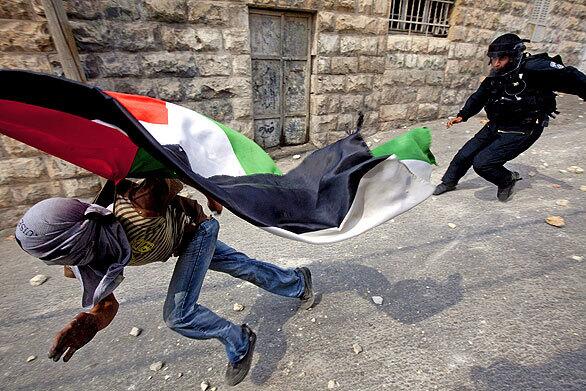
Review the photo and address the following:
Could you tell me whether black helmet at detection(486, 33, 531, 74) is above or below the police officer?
above

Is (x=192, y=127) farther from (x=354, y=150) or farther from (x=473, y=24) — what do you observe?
(x=473, y=24)

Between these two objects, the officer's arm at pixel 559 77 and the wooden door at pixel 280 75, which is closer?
the officer's arm at pixel 559 77

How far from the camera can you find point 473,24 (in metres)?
6.25

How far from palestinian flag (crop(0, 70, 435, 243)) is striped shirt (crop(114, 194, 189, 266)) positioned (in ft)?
0.78

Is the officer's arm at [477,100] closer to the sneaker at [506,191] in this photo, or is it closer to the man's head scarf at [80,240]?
the sneaker at [506,191]

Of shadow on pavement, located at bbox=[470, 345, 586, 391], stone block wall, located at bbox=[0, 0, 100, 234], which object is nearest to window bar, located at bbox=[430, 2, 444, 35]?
shadow on pavement, located at bbox=[470, 345, 586, 391]

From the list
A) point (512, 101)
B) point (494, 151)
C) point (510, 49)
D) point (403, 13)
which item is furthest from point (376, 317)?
point (403, 13)

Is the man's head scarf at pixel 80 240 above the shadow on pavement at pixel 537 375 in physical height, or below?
above

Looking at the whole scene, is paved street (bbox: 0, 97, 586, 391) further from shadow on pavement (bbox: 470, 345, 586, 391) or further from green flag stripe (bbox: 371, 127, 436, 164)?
green flag stripe (bbox: 371, 127, 436, 164)

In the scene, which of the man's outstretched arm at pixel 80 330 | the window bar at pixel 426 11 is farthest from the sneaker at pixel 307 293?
the window bar at pixel 426 11

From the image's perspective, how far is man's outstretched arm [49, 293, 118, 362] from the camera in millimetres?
1397

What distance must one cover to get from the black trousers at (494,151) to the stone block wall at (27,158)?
4.66m

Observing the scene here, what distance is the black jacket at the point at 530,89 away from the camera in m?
3.02

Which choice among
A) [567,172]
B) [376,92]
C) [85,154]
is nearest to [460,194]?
[567,172]
